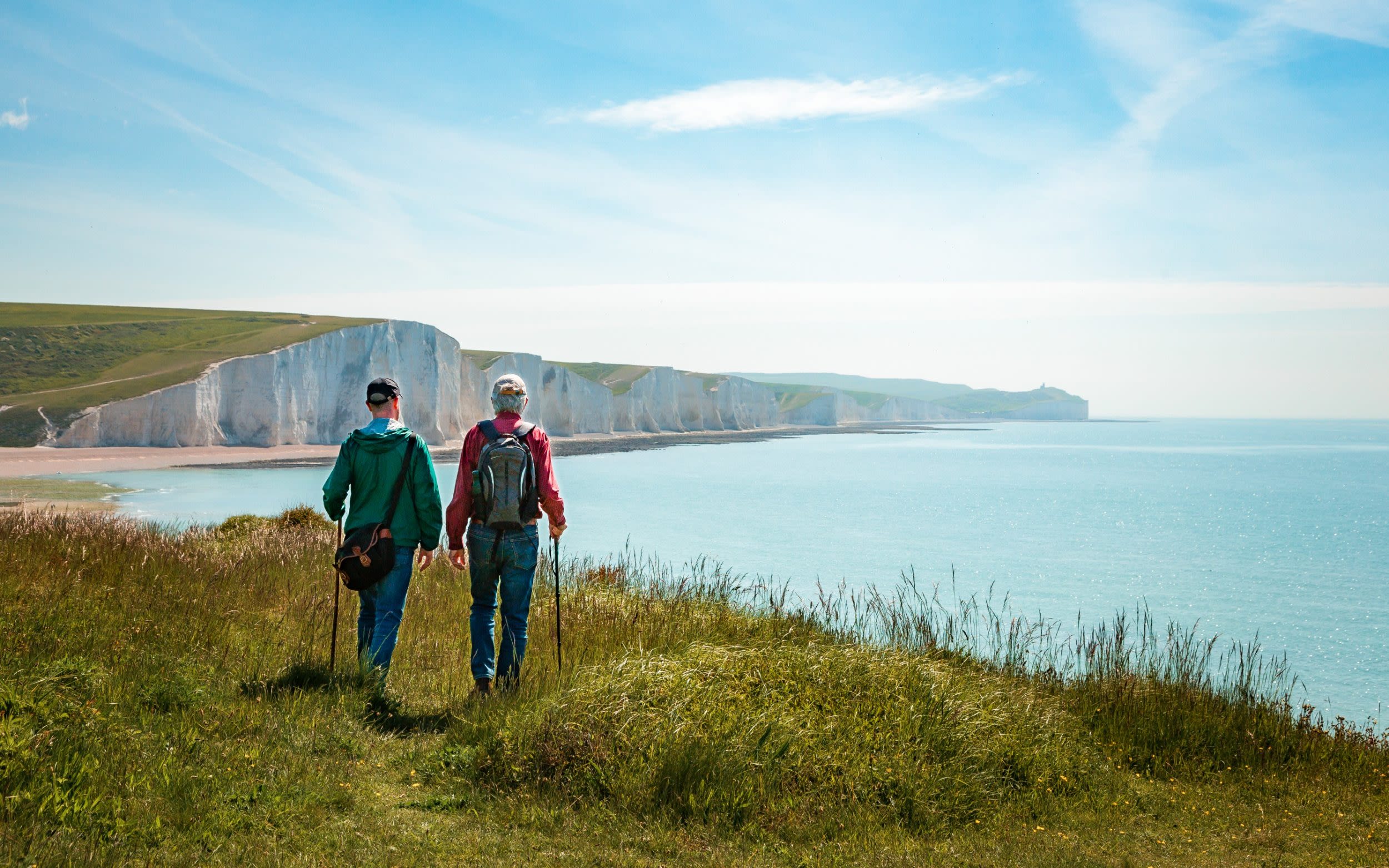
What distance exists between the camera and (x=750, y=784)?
4816 millimetres

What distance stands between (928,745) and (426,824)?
122 inches

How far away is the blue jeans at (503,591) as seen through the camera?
5.92 metres

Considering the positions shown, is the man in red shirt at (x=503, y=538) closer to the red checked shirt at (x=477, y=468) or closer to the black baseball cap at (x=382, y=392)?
the red checked shirt at (x=477, y=468)

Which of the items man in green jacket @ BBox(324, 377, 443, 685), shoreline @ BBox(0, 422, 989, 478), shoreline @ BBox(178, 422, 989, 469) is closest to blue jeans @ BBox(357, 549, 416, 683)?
man in green jacket @ BBox(324, 377, 443, 685)

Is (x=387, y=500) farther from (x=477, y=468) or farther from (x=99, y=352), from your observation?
(x=99, y=352)

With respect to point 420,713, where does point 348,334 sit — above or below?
above

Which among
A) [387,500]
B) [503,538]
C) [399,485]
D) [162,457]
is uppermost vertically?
[399,485]

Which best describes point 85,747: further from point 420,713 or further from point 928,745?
point 928,745

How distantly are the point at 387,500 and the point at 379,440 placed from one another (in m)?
0.43

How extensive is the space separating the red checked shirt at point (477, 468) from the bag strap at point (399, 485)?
1.25ft

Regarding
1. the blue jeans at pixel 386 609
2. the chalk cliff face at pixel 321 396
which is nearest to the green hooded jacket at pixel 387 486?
the blue jeans at pixel 386 609

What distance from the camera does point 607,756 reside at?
4.87 metres

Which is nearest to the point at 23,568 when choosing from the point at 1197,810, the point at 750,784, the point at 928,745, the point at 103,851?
the point at 103,851

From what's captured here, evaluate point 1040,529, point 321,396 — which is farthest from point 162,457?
point 1040,529
